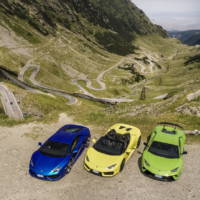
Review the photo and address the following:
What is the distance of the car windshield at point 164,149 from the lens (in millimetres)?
13673

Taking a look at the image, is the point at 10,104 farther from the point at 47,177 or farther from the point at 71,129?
the point at 47,177

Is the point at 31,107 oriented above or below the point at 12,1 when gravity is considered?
below

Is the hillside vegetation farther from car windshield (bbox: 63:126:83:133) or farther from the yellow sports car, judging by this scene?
the yellow sports car

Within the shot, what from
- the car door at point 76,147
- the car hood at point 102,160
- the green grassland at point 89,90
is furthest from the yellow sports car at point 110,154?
the green grassland at point 89,90

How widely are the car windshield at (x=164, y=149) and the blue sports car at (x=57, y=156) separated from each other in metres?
5.94

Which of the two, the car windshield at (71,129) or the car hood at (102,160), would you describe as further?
the car windshield at (71,129)

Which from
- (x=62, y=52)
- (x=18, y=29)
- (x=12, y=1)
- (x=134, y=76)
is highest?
(x=12, y=1)

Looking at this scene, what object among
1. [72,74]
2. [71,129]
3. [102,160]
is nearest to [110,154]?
[102,160]

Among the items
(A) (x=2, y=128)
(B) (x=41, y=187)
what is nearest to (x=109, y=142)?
(B) (x=41, y=187)

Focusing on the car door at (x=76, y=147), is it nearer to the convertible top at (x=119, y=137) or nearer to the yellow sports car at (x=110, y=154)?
the yellow sports car at (x=110, y=154)

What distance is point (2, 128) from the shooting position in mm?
21156

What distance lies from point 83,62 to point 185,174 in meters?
150

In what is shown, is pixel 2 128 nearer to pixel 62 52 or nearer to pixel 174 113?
pixel 174 113

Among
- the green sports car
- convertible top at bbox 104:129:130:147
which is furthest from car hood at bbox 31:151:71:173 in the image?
the green sports car
